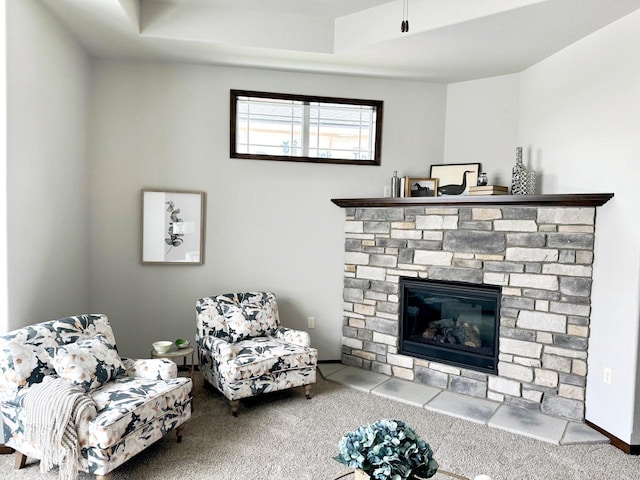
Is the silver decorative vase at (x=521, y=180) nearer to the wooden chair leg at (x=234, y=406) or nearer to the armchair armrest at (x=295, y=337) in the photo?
the armchair armrest at (x=295, y=337)

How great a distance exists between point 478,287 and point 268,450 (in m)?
1.99

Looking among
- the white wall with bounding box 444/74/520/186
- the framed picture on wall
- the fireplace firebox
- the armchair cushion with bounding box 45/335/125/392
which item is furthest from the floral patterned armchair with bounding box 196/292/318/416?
the white wall with bounding box 444/74/520/186

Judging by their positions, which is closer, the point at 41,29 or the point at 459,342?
the point at 41,29

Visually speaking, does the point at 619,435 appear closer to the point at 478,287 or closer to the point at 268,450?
the point at 478,287

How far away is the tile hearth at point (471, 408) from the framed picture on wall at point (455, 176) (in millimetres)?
1757

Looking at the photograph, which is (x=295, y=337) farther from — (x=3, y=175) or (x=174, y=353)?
(x=3, y=175)

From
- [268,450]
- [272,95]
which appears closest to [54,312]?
[268,450]

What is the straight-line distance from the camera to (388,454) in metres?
1.47

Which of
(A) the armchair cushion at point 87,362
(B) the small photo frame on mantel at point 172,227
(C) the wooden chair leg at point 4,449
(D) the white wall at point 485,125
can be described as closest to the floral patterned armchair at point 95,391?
(A) the armchair cushion at point 87,362

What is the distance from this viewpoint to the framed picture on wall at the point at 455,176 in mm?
3898

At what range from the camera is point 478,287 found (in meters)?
3.41

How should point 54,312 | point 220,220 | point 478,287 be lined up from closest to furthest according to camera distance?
point 54,312 < point 478,287 < point 220,220

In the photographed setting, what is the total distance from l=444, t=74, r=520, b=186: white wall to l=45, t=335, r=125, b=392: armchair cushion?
3.26 m

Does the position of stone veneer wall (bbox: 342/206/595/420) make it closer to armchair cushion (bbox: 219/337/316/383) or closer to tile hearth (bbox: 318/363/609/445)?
tile hearth (bbox: 318/363/609/445)
